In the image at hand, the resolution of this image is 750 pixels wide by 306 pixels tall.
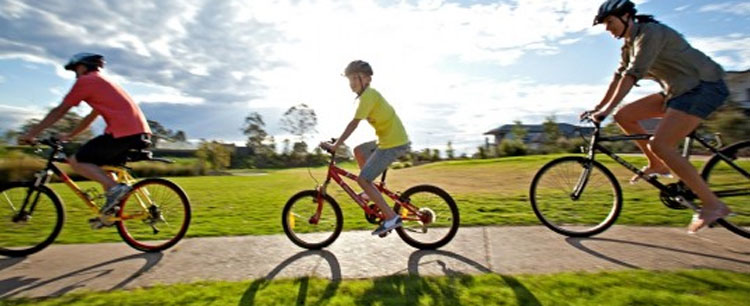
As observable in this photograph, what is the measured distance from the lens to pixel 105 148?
477 centimetres

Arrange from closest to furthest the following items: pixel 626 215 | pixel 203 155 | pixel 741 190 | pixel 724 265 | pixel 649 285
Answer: pixel 649 285, pixel 724 265, pixel 741 190, pixel 626 215, pixel 203 155

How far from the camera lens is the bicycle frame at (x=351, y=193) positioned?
471cm

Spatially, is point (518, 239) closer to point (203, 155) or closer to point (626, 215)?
point (626, 215)

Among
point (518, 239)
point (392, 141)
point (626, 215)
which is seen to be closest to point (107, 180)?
point (392, 141)

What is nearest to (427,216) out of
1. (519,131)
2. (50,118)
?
(50,118)

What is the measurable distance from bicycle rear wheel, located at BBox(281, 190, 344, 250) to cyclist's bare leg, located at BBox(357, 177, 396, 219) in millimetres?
530

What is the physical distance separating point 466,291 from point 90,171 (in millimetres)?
3989

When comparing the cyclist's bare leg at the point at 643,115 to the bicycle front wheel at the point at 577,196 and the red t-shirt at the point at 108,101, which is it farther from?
the red t-shirt at the point at 108,101

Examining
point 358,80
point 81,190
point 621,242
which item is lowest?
point 621,242

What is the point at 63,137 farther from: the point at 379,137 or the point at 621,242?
the point at 621,242

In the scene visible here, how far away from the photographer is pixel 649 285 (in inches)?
123

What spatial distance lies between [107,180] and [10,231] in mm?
1385

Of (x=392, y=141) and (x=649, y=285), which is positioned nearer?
(x=649, y=285)

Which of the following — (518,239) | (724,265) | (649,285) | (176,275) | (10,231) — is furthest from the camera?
(10,231)
